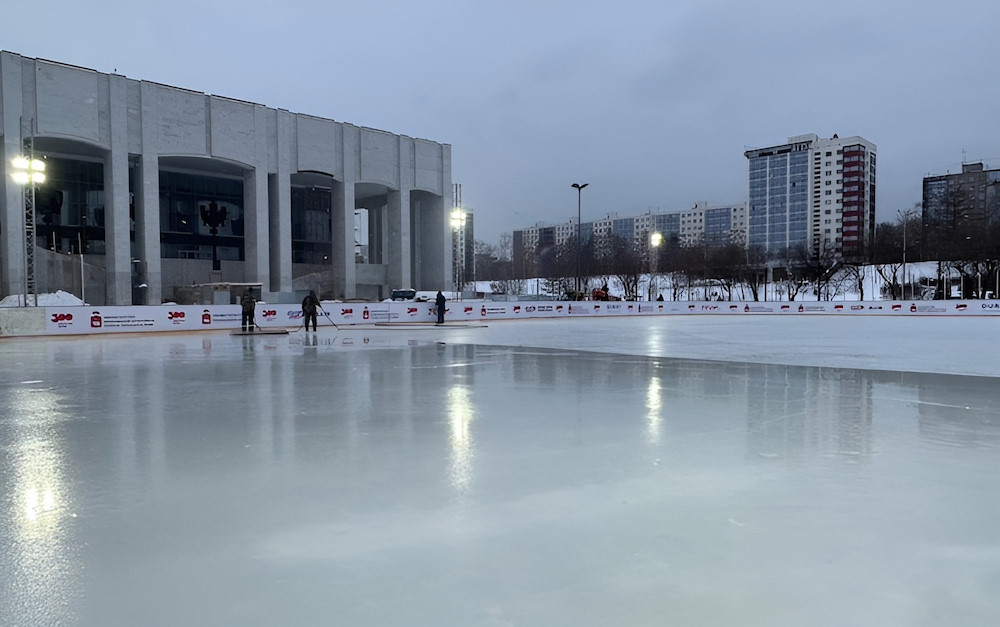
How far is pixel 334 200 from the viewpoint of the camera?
53.6 metres

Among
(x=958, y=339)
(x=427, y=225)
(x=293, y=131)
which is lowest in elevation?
(x=958, y=339)

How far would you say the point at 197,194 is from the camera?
178 ft

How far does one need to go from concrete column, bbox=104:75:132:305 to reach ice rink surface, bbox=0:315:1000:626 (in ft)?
124

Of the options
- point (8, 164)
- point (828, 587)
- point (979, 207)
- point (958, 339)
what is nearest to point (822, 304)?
point (958, 339)

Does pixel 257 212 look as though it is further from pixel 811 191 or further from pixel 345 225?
pixel 811 191

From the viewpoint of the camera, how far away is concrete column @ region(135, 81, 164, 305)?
4378cm

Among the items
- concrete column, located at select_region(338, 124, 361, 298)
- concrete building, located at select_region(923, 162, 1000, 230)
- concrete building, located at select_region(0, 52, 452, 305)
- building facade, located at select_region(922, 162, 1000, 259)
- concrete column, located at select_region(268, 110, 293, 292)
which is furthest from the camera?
concrete building, located at select_region(923, 162, 1000, 230)

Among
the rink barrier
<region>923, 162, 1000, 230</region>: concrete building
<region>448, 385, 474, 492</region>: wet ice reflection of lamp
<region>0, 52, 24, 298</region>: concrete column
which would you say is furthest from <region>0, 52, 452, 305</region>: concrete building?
<region>923, 162, 1000, 230</region>: concrete building

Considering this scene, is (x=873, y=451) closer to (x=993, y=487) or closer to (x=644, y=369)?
(x=993, y=487)

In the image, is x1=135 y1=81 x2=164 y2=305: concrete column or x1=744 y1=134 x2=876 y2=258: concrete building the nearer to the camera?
x1=135 y1=81 x2=164 y2=305: concrete column

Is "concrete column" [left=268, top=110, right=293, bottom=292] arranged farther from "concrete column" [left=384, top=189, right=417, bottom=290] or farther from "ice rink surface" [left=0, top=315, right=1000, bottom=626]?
"ice rink surface" [left=0, top=315, right=1000, bottom=626]

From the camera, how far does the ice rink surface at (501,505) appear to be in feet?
10.0

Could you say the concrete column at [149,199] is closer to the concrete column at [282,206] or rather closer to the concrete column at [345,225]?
the concrete column at [282,206]

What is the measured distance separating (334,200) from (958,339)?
145 ft
